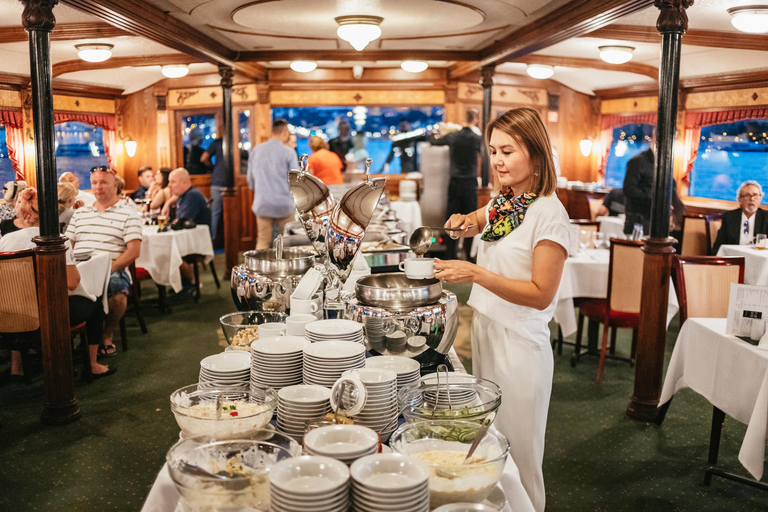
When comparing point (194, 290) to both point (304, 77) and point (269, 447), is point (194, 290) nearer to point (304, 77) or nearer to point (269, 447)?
point (304, 77)

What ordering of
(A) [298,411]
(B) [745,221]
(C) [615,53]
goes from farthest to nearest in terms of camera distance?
(C) [615,53]
(B) [745,221]
(A) [298,411]

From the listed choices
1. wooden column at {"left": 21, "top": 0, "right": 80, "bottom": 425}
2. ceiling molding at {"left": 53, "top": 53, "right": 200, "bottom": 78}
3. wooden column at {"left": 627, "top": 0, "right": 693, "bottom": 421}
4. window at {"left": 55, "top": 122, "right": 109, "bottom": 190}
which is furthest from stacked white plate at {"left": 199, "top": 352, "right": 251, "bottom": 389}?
window at {"left": 55, "top": 122, "right": 109, "bottom": 190}

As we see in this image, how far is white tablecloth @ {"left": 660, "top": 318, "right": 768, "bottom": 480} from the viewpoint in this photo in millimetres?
2326

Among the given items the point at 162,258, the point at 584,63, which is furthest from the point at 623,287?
the point at 584,63

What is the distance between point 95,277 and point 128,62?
15.6ft

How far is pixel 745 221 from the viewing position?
219 inches

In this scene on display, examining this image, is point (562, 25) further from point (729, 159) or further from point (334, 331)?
point (729, 159)

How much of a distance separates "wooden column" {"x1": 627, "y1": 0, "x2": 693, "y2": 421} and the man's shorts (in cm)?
351

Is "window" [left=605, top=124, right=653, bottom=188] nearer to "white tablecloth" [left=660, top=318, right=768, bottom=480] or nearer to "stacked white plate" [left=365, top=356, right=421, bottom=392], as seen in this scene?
"white tablecloth" [left=660, top=318, right=768, bottom=480]

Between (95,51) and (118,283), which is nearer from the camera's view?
(118,283)

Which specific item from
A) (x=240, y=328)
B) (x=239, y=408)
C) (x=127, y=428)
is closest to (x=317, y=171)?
(x=127, y=428)

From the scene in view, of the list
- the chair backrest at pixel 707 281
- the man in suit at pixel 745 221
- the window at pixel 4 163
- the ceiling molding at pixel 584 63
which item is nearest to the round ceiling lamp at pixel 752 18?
the man in suit at pixel 745 221

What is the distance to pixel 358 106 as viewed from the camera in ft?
32.1

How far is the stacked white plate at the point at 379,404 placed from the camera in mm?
1288
